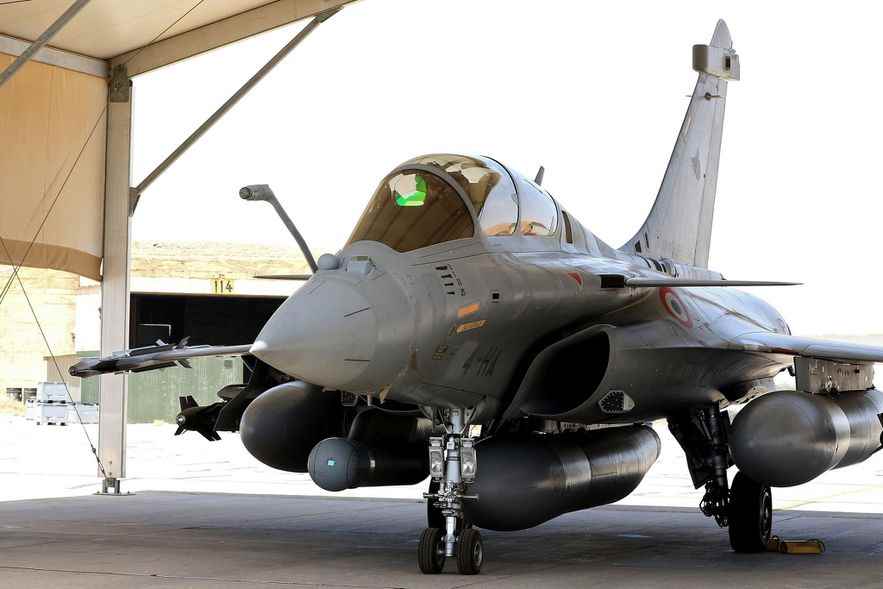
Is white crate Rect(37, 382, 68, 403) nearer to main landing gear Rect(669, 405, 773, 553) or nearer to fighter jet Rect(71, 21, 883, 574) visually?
fighter jet Rect(71, 21, 883, 574)

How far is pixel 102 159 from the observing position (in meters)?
15.1

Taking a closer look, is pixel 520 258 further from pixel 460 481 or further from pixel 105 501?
pixel 105 501

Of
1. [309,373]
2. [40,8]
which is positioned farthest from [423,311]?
[40,8]

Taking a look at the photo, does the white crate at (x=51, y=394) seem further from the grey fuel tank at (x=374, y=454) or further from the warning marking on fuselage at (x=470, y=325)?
the warning marking on fuselage at (x=470, y=325)

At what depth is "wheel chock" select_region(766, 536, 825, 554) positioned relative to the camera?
30.1 ft

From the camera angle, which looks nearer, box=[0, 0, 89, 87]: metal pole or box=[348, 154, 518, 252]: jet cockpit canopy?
box=[348, 154, 518, 252]: jet cockpit canopy

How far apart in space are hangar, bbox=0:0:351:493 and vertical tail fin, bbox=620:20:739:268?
4018mm

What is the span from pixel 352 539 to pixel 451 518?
3164 millimetres

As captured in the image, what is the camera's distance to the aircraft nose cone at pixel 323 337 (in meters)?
6.37

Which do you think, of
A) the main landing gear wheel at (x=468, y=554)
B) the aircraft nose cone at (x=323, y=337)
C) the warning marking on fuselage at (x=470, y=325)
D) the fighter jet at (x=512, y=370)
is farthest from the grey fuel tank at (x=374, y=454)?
the aircraft nose cone at (x=323, y=337)

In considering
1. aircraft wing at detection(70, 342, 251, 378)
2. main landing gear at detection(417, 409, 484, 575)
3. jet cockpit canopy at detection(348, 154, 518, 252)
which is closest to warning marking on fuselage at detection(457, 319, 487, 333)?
jet cockpit canopy at detection(348, 154, 518, 252)

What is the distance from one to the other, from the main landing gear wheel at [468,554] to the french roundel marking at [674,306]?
2.62 metres

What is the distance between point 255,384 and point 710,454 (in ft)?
13.0

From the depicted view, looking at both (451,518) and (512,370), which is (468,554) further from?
(512,370)
